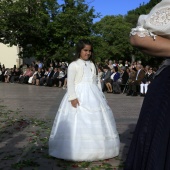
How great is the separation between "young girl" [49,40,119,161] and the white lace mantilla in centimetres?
324

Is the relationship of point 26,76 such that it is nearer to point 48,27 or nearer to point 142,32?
point 48,27

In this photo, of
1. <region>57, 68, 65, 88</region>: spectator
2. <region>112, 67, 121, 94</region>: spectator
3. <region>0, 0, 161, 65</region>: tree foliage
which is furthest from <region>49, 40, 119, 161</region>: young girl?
<region>0, 0, 161, 65</region>: tree foliage

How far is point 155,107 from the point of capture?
2268 mm

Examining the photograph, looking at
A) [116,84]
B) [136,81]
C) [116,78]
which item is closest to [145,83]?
[136,81]

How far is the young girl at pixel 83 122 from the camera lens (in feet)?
17.1

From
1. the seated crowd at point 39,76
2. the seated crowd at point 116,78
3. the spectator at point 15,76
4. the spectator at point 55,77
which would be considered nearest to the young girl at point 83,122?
the seated crowd at point 116,78

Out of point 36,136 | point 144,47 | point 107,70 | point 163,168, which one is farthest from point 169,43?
point 107,70

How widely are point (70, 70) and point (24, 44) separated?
82.8 feet

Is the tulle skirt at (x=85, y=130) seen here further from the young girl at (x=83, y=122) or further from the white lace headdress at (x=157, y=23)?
the white lace headdress at (x=157, y=23)

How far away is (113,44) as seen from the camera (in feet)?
210

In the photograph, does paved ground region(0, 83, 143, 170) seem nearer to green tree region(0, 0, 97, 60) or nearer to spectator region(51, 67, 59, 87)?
spectator region(51, 67, 59, 87)

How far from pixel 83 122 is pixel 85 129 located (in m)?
0.10

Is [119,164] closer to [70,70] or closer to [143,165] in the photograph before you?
[70,70]

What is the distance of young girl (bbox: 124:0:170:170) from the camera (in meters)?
2.10
